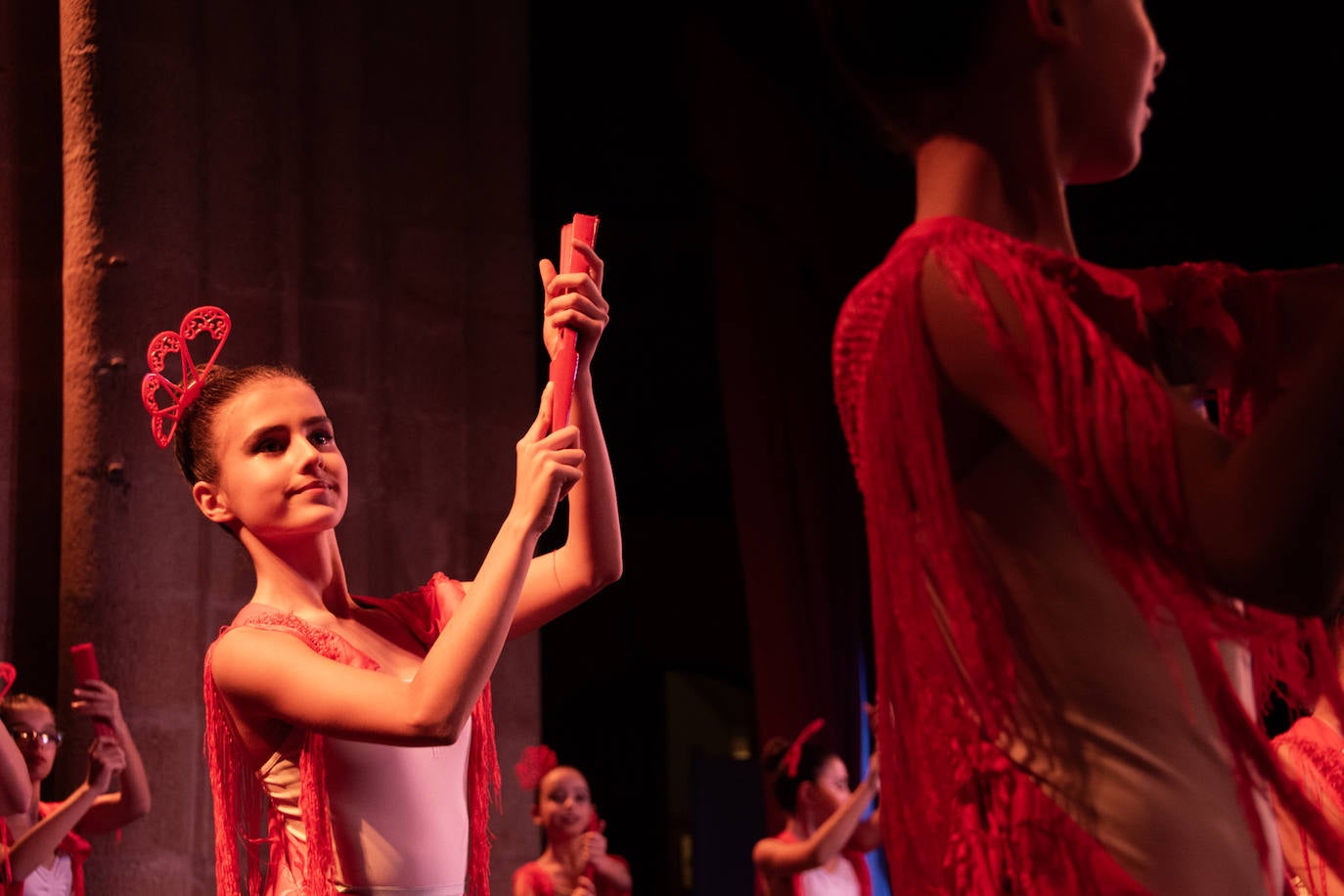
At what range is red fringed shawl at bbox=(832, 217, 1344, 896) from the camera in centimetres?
97

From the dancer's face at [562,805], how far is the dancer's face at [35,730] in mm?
1923

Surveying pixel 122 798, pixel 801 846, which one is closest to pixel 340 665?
pixel 122 798

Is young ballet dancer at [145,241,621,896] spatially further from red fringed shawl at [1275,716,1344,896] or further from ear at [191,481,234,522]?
red fringed shawl at [1275,716,1344,896]

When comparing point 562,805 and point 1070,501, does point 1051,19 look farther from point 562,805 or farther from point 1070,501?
point 562,805

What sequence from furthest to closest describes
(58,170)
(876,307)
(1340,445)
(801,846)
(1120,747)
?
(801,846) < (58,170) < (876,307) < (1120,747) < (1340,445)

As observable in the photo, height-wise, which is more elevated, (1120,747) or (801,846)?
(1120,747)

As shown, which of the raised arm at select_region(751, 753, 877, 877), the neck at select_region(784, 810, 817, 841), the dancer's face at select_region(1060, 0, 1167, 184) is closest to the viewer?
the dancer's face at select_region(1060, 0, 1167, 184)

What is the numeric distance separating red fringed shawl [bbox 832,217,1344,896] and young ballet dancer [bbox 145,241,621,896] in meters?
0.57

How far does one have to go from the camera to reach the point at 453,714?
1.60m

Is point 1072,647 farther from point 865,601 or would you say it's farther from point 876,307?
point 865,601

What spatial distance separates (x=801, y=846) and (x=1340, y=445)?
15.5ft

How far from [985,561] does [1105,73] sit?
381 mm

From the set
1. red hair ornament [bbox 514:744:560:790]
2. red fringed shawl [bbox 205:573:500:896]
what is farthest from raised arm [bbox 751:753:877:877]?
red fringed shawl [bbox 205:573:500:896]

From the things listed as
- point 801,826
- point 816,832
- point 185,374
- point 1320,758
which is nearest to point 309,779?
point 185,374
